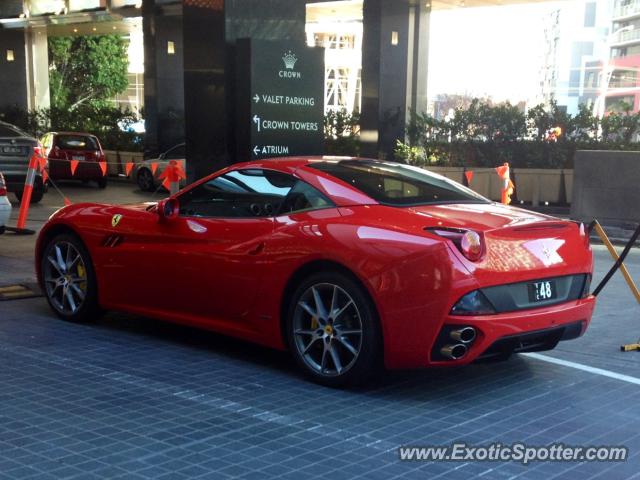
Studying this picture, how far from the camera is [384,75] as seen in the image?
72.4 feet

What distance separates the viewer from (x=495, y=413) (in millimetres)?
4648

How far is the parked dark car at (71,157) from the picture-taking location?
22.0m

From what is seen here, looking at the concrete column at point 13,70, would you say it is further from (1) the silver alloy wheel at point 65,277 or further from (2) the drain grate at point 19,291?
(1) the silver alloy wheel at point 65,277

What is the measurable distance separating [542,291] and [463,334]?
2.21ft

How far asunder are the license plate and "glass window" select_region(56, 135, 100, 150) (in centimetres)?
1917

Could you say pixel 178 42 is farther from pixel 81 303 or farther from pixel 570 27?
pixel 570 27

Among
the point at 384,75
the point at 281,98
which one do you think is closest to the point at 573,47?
the point at 384,75

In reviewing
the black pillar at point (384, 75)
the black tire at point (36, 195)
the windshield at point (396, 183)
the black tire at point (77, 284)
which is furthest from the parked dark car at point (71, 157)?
the windshield at point (396, 183)

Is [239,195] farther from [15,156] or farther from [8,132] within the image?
[8,132]

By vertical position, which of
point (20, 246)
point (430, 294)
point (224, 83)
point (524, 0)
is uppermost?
point (524, 0)

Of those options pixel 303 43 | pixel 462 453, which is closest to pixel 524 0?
pixel 303 43

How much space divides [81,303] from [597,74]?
269 ft

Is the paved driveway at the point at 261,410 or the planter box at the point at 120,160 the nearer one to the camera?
the paved driveway at the point at 261,410

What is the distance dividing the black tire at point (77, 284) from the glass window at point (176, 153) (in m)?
16.0
